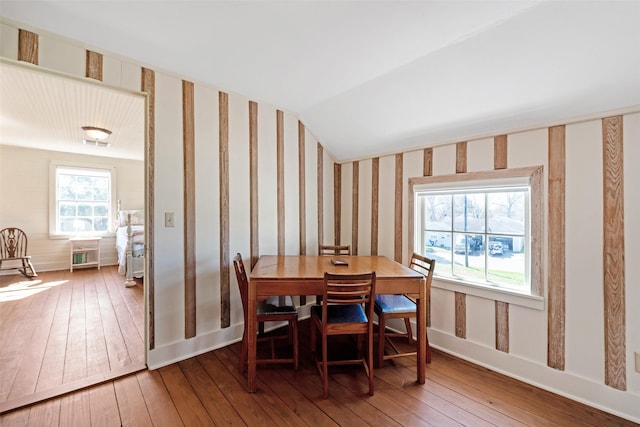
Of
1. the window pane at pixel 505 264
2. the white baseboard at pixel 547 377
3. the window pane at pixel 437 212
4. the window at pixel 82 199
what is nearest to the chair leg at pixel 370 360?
the white baseboard at pixel 547 377

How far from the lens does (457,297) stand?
2328 mm

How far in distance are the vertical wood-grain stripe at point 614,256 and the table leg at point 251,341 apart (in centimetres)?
230

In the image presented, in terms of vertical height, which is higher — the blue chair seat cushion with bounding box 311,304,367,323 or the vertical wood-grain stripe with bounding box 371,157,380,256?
the vertical wood-grain stripe with bounding box 371,157,380,256

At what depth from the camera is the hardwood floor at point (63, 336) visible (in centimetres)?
183

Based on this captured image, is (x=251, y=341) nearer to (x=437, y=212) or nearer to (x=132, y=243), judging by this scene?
(x=437, y=212)

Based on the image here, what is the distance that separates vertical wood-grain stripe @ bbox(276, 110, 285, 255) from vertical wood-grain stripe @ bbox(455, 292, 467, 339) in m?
→ 1.79

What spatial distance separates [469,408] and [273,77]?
2.83 metres

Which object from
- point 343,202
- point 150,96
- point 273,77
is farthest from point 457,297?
point 150,96

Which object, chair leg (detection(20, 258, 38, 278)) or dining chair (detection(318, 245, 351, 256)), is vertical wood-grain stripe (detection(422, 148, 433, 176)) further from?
chair leg (detection(20, 258, 38, 278))

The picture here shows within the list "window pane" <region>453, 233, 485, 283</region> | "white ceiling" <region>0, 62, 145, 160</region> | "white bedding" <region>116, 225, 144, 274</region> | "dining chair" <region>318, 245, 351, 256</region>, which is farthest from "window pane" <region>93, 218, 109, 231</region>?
"window pane" <region>453, 233, 485, 283</region>

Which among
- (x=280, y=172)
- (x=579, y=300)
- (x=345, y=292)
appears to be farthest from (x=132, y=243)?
(x=579, y=300)

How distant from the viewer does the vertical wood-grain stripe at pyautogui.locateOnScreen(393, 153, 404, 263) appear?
2763mm

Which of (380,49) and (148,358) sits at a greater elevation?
(380,49)

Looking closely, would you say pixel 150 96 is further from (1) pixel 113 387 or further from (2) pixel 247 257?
(1) pixel 113 387
